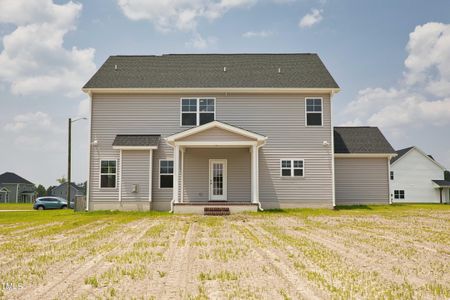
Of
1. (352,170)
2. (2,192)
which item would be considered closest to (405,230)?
(352,170)

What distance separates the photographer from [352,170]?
22.5 m

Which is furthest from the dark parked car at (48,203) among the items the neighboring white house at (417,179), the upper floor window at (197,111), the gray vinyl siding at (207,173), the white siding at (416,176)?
the white siding at (416,176)

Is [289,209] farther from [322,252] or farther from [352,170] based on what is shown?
[322,252]

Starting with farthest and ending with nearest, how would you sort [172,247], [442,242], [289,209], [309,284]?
1. [289,209]
2. [442,242]
3. [172,247]
4. [309,284]

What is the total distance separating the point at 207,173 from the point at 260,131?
3450mm

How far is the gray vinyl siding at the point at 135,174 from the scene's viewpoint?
20.1 m

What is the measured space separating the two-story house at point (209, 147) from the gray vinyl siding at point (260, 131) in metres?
0.05

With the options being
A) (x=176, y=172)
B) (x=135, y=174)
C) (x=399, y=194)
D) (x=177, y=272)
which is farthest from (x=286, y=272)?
(x=399, y=194)

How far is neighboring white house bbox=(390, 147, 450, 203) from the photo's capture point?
140 feet

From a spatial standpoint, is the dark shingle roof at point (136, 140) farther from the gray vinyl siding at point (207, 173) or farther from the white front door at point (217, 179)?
the white front door at point (217, 179)

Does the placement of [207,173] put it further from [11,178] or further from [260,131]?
[11,178]

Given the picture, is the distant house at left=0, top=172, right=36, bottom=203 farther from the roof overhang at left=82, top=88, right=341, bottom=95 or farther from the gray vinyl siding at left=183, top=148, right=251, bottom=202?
the gray vinyl siding at left=183, top=148, right=251, bottom=202

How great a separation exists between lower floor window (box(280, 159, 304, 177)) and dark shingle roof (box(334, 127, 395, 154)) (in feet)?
10.0

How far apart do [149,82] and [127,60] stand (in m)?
3.56
